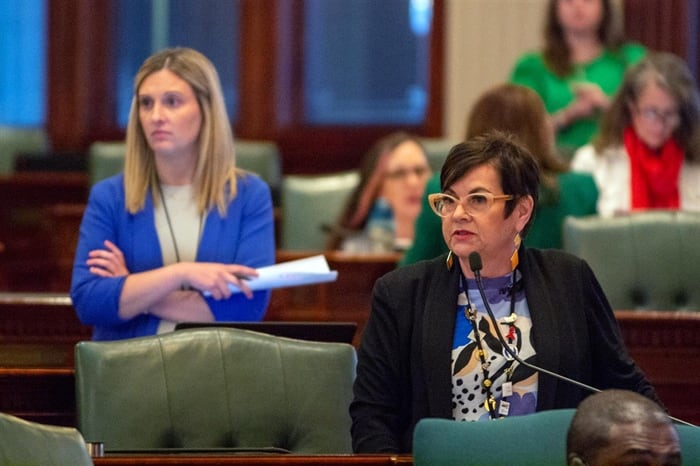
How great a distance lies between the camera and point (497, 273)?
300cm

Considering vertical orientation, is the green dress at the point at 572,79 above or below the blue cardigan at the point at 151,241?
above

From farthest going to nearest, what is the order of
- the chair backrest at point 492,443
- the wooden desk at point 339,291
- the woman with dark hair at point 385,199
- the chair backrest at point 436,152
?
the chair backrest at point 436,152 < the woman with dark hair at point 385,199 < the wooden desk at point 339,291 < the chair backrest at point 492,443

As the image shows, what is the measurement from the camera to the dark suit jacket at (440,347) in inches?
114

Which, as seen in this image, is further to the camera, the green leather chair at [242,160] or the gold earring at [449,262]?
the green leather chair at [242,160]

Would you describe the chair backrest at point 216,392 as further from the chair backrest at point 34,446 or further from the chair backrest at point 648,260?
the chair backrest at point 648,260

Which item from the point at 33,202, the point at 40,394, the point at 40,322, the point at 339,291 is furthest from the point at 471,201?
the point at 33,202

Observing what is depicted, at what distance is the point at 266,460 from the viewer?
2.55 meters

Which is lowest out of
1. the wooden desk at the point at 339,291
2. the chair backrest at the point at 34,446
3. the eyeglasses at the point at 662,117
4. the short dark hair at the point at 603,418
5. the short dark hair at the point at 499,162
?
the wooden desk at the point at 339,291

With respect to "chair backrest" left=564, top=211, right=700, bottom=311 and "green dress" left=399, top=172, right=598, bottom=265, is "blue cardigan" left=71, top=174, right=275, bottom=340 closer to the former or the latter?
"green dress" left=399, top=172, right=598, bottom=265

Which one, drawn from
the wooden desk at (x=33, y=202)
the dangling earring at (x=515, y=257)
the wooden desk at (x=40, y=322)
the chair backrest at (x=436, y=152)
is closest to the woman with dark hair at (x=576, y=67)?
the chair backrest at (x=436, y=152)

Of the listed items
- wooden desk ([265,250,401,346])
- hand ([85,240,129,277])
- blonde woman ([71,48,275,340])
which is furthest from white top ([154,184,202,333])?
wooden desk ([265,250,401,346])

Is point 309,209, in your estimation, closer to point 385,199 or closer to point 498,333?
point 385,199

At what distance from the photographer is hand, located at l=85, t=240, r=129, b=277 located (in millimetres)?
3773

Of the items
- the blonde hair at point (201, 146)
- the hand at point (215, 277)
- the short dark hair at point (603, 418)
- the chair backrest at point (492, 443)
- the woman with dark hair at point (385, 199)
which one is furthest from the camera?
the woman with dark hair at point (385, 199)
